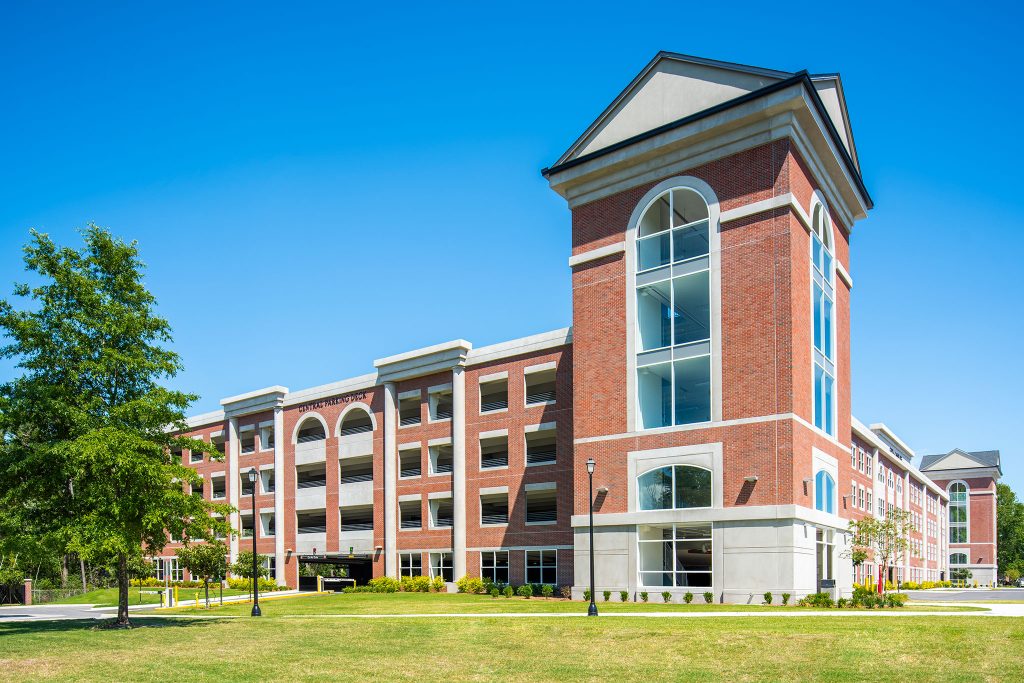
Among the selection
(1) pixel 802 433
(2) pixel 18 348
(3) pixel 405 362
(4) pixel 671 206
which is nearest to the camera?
(2) pixel 18 348

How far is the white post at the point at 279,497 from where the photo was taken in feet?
197

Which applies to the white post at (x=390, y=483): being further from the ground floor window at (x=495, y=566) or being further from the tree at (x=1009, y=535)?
the tree at (x=1009, y=535)

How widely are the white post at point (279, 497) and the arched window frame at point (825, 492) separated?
121 feet

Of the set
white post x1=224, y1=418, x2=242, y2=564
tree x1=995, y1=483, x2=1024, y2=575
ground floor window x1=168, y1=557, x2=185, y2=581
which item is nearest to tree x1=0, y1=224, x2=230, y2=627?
white post x1=224, y1=418, x2=242, y2=564

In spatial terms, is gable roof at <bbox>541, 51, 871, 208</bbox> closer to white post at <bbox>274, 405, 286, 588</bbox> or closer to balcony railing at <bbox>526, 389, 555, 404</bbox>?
balcony railing at <bbox>526, 389, 555, 404</bbox>

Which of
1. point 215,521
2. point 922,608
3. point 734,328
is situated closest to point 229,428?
point 215,521

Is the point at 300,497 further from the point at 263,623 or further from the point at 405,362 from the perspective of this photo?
the point at 263,623

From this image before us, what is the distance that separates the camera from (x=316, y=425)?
60844 millimetres

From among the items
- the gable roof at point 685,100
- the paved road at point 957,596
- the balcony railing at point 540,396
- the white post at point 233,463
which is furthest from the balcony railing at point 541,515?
the white post at point 233,463

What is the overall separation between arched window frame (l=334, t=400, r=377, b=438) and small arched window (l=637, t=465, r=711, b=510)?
2347 centimetres

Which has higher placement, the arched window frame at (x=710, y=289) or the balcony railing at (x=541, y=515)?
the arched window frame at (x=710, y=289)

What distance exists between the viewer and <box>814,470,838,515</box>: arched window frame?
36.1 m

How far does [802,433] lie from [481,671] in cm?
2022

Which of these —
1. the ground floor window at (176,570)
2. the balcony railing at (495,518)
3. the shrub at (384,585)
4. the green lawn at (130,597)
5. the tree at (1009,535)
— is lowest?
the tree at (1009,535)
